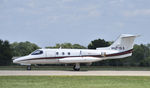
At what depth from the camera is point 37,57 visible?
1470 inches

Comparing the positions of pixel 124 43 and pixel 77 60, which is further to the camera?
pixel 124 43

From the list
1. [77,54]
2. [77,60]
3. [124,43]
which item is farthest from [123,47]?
[77,60]

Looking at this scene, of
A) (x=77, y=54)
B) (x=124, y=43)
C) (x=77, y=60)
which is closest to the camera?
(x=77, y=60)

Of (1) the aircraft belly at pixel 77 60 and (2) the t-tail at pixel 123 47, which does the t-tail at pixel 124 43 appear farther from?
(1) the aircraft belly at pixel 77 60

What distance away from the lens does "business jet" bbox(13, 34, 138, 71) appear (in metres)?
37.4

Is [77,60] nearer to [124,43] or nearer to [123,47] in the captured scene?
[123,47]

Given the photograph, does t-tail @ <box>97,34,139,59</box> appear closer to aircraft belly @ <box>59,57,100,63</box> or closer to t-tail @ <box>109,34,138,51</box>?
t-tail @ <box>109,34,138,51</box>

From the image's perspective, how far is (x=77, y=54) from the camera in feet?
126

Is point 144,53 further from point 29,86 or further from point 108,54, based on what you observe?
point 29,86

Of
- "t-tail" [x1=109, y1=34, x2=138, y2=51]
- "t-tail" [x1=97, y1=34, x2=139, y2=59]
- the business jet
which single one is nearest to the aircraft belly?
the business jet

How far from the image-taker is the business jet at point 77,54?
123ft

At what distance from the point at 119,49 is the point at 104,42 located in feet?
99.3

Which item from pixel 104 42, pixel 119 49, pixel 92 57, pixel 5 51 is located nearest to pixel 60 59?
pixel 92 57

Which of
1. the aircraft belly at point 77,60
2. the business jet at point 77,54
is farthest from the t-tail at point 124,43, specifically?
the aircraft belly at point 77,60
